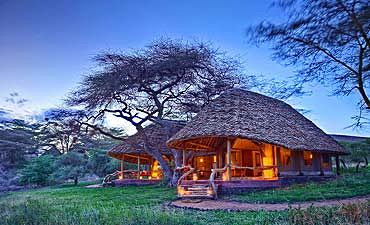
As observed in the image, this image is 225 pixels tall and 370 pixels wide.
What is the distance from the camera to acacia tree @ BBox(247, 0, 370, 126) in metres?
6.91

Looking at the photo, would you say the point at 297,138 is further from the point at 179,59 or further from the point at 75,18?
the point at 75,18

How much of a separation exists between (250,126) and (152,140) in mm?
8471

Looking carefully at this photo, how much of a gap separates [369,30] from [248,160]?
13.2 metres

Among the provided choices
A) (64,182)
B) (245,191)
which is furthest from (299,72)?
(64,182)

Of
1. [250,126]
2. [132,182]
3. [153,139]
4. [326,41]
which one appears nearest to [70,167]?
[132,182]

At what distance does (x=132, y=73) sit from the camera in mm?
17953

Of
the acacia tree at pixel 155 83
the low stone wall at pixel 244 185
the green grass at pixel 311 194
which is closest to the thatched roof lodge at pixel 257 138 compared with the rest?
the low stone wall at pixel 244 185

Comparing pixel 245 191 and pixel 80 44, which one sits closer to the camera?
pixel 80 44

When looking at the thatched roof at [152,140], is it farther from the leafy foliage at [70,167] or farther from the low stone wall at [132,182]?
the leafy foliage at [70,167]

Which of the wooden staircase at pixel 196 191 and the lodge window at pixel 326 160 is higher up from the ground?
the lodge window at pixel 326 160

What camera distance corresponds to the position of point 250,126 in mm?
15055

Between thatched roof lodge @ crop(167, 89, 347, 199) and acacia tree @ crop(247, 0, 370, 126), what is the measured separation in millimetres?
5443

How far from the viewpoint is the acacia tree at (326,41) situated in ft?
22.7

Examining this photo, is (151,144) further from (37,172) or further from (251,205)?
(251,205)
